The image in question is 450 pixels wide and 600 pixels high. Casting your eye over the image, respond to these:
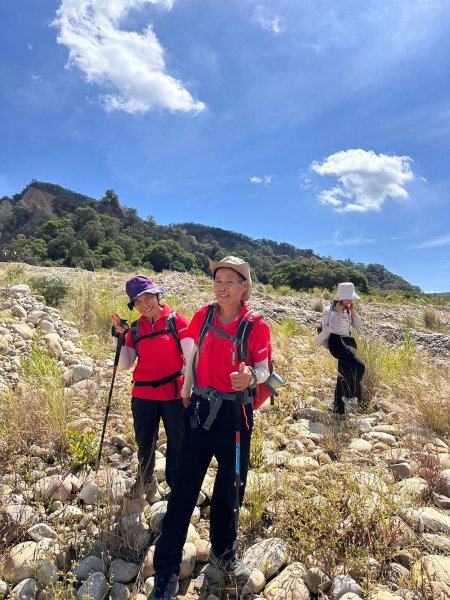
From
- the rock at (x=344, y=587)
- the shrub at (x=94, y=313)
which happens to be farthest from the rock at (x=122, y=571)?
the shrub at (x=94, y=313)

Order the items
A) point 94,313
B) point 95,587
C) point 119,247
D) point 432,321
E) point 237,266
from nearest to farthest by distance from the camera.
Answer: point 95,587 → point 237,266 → point 94,313 → point 432,321 → point 119,247

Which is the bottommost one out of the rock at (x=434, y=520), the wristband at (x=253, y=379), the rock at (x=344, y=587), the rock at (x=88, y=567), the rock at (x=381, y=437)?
the rock at (x=88, y=567)

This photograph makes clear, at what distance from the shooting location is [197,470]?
7.57ft

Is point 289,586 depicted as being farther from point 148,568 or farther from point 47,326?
point 47,326

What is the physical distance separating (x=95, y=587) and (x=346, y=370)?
3749 millimetres

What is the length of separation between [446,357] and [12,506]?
8.34 m

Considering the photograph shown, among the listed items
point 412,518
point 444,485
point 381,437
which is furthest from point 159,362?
point 381,437

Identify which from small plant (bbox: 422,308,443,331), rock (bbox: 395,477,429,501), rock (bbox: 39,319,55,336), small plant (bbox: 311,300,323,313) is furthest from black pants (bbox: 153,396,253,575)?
small plant (bbox: 422,308,443,331)

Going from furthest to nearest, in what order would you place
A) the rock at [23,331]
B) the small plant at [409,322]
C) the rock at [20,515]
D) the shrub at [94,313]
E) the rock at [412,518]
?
1. the small plant at [409,322]
2. the shrub at [94,313]
3. the rock at [23,331]
4. the rock at [412,518]
5. the rock at [20,515]

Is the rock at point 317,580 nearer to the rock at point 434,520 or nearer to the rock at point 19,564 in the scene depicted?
the rock at point 434,520

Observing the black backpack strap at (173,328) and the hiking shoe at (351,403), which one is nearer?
the black backpack strap at (173,328)

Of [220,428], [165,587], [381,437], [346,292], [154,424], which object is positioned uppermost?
[346,292]

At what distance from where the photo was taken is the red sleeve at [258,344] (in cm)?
231

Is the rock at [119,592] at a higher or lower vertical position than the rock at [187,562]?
lower
